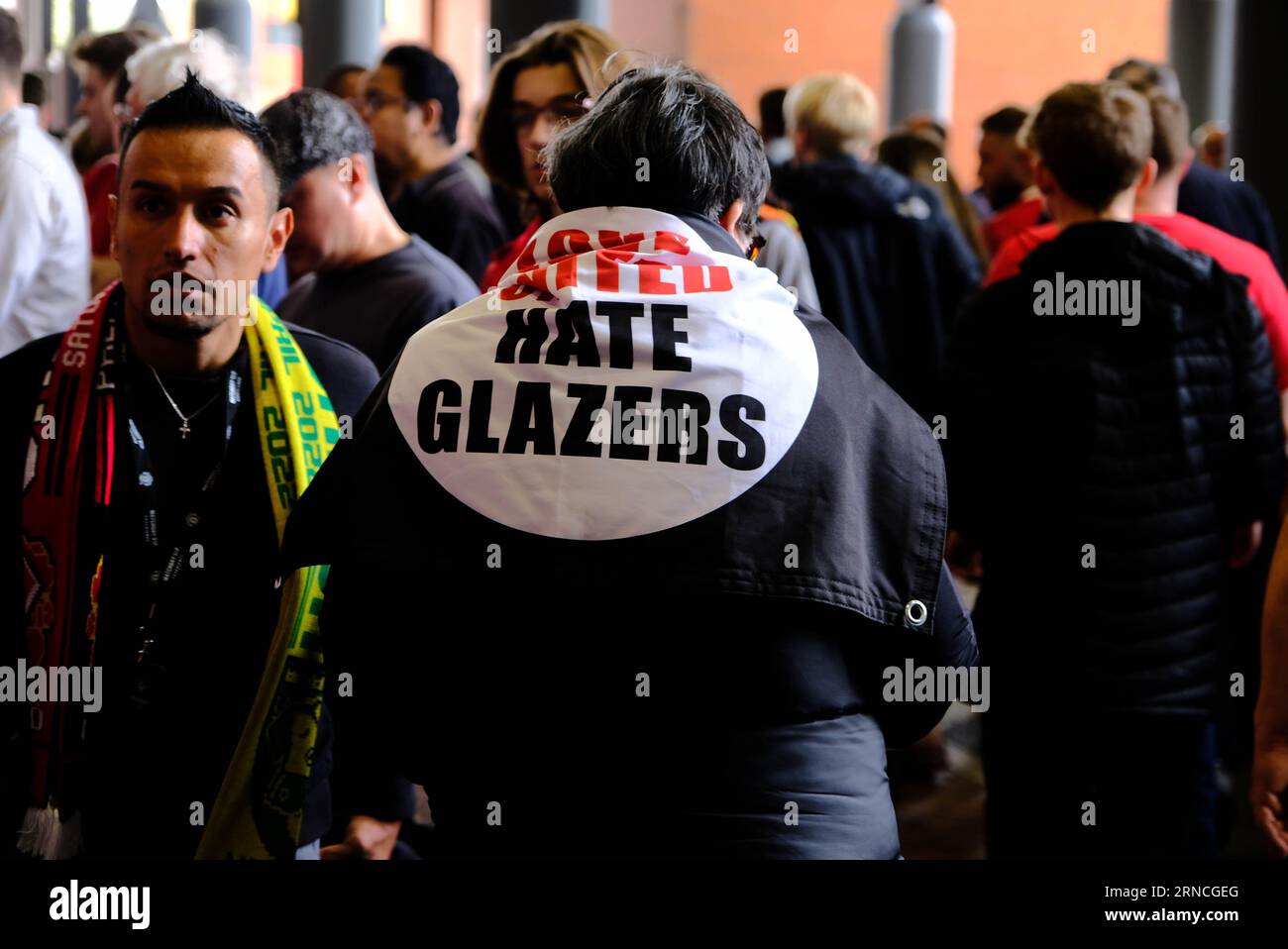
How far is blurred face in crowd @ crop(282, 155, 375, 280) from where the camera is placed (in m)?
3.75

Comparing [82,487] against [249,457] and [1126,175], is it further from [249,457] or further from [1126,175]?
[1126,175]

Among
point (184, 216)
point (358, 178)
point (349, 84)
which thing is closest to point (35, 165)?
point (358, 178)

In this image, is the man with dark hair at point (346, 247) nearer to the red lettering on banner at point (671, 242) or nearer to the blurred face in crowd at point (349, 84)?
the red lettering on banner at point (671, 242)

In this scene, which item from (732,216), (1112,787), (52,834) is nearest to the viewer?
(732,216)

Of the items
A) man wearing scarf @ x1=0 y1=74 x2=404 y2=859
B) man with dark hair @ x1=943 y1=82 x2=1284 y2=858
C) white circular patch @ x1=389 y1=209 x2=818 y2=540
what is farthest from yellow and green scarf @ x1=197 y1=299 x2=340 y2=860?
man with dark hair @ x1=943 y1=82 x2=1284 y2=858

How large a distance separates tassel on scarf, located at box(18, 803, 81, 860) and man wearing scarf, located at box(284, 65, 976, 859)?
672mm

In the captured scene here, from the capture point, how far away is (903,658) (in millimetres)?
2039

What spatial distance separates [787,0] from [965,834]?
23.7 metres

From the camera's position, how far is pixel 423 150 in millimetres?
5434

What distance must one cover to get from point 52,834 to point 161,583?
391 mm

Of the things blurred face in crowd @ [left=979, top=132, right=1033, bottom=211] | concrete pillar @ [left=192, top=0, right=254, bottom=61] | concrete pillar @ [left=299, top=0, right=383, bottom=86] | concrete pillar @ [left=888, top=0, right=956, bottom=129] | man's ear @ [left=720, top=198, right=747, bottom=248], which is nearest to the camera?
man's ear @ [left=720, top=198, right=747, bottom=248]

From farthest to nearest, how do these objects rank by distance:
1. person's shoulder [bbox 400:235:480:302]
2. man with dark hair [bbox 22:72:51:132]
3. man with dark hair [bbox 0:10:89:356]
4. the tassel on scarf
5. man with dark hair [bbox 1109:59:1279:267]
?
man with dark hair [bbox 22:72:51:132] < man with dark hair [bbox 1109:59:1279:267] < man with dark hair [bbox 0:10:89:356] < person's shoulder [bbox 400:235:480:302] < the tassel on scarf

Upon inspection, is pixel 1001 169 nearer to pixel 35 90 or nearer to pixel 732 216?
Answer: pixel 35 90

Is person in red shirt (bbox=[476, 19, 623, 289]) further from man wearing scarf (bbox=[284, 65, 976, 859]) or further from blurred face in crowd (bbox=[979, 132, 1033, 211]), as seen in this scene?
blurred face in crowd (bbox=[979, 132, 1033, 211])
